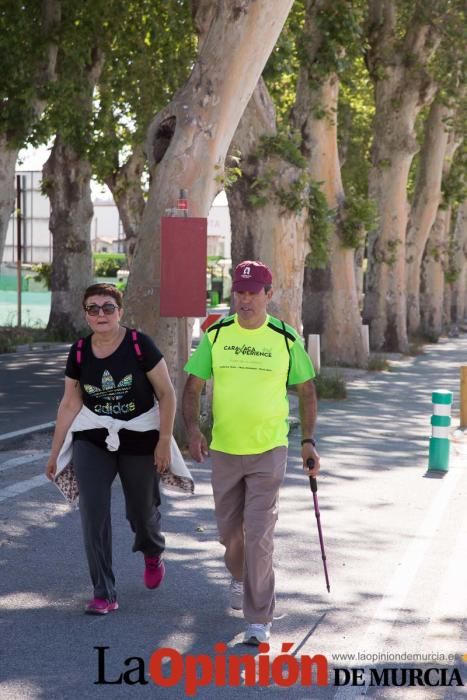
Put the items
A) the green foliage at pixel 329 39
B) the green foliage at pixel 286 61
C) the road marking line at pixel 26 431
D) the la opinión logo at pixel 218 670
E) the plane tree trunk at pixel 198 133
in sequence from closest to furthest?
the la opinión logo at pixel 218 670 < the plane tree trunk at pixel 198 133 < the road marking line at pixel 26 431 < the green foliage at pixel 286 61 < the green foliage at pixel 329 39

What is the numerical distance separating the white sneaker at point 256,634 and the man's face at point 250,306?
156 centimetres

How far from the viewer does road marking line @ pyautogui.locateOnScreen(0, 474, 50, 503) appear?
1034 centimetres

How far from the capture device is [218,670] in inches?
236

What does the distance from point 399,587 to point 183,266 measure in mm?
5301

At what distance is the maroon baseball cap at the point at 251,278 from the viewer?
21.5 feet

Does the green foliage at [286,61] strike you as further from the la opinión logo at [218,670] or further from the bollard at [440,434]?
the la opinión logo at [218,670]

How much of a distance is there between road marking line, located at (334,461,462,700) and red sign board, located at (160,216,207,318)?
309 cm

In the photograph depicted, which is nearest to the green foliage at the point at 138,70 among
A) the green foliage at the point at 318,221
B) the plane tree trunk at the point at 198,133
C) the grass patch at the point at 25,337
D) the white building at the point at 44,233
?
the grass patch at the point at 25,337

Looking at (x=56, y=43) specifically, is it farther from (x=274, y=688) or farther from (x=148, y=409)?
(x=274, y=688)

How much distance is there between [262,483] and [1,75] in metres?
19.5

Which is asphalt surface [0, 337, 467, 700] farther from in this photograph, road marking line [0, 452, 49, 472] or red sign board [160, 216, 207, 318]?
red sign board [160, 216, 207, 318]

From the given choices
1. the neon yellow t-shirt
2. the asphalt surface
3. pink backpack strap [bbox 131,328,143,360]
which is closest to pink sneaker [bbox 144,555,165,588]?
the asphalt surface

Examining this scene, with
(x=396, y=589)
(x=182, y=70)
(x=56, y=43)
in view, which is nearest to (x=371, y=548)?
(x=396, y=589)

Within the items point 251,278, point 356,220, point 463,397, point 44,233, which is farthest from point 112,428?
point 44,233
